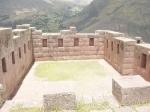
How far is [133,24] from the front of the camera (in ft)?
160

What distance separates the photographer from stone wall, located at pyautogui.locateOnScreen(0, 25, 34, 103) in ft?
30.5

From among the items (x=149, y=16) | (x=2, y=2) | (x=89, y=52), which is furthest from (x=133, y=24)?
(x=2, y=2)

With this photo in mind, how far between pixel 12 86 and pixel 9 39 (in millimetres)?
2611

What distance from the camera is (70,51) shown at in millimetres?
17453

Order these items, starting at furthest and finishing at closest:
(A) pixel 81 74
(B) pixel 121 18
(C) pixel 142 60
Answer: (B) pixel 121 18, (A) pixel 81 74, (C) pixel 142 60

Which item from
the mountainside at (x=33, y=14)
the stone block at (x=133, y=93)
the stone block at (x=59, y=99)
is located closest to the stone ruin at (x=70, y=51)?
the stone block at (x=133, y=93)

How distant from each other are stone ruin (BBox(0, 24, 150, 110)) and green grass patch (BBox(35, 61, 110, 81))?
3.34ft

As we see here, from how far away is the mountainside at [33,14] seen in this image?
208ft

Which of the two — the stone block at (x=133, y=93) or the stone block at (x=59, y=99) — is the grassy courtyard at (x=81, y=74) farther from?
the stone block at (x=59, y=99)

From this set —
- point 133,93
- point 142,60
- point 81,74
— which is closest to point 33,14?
point 81,74

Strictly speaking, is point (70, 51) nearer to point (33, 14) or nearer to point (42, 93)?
point (42, 93)

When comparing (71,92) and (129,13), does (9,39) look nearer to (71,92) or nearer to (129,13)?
(71,92)

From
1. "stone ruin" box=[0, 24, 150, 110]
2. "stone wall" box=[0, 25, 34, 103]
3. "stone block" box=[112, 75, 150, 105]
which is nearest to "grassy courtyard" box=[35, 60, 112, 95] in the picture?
"stone ruin" box=[0, 24, 150, 110]

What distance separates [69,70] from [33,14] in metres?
67.3
